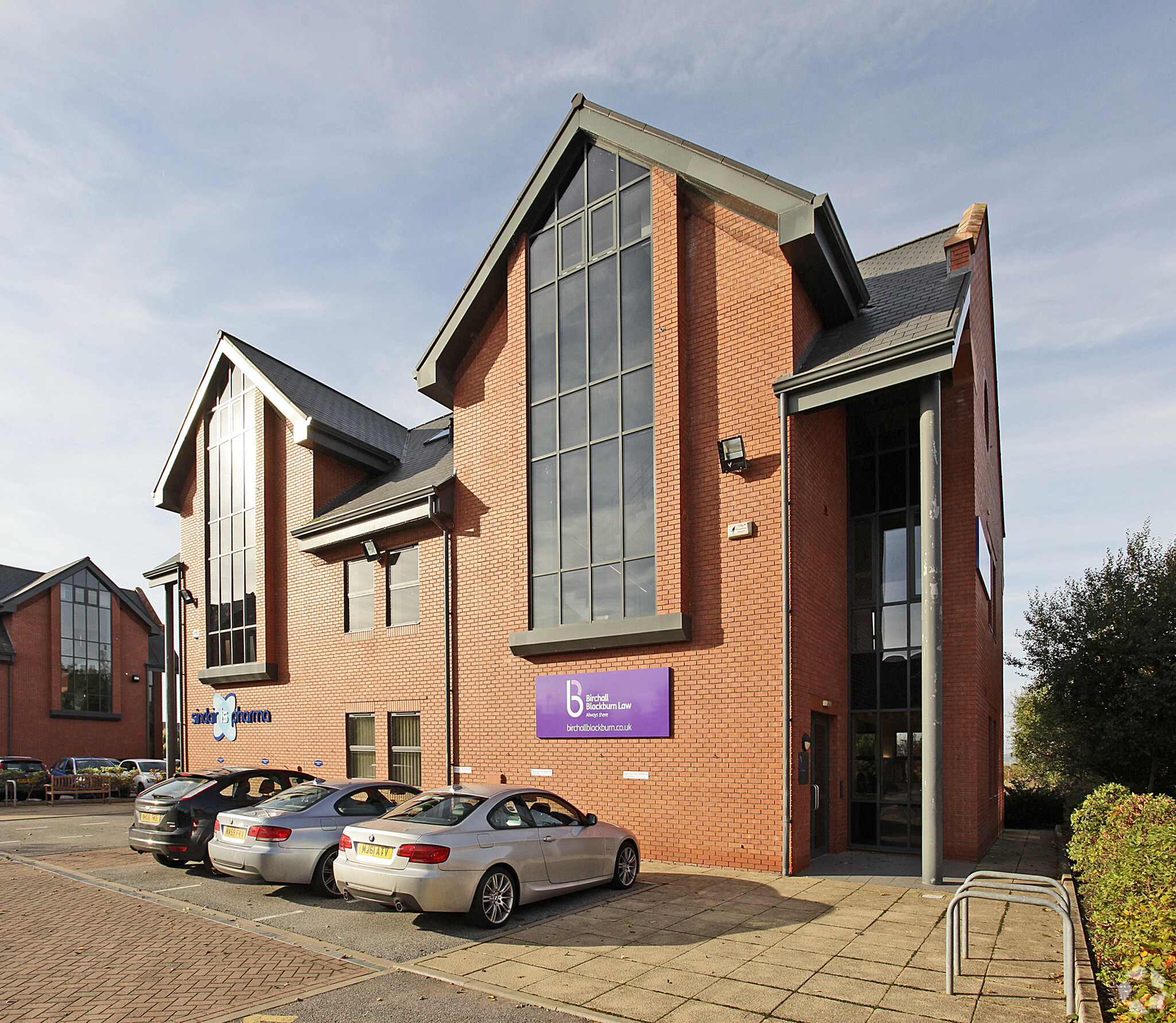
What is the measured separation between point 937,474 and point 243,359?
56.7 feet

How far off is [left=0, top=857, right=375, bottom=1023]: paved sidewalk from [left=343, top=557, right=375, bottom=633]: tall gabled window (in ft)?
28.0

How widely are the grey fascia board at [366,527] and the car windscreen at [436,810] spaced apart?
24.7 ft

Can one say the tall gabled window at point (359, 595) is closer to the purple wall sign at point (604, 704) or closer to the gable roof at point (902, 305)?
the purple wall sign at point (604, 704)

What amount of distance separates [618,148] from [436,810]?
10.8 m

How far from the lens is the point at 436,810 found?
30.0 feet

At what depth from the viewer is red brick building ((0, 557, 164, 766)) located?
37344 mm

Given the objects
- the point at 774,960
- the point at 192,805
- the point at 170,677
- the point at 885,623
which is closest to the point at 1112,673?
the point at 885,623

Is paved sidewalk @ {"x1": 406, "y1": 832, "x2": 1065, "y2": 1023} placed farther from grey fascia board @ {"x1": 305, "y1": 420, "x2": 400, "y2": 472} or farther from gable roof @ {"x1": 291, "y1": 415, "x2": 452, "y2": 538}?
grey fascia board @ {"x1": 305, "y1": 420, "x2": 400, "y2": 472}

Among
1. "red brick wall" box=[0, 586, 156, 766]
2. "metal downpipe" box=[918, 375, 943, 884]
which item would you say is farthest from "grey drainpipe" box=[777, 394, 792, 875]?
"red brick wall" box=[0, 586, 156, 766]

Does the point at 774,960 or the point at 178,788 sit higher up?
the point at 178,788

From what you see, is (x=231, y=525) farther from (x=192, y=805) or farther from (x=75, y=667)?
(x=75, y=667)

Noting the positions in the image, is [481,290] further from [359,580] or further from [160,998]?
[160,998]

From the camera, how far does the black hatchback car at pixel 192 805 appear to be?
1215 cm

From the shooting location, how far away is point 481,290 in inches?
640
